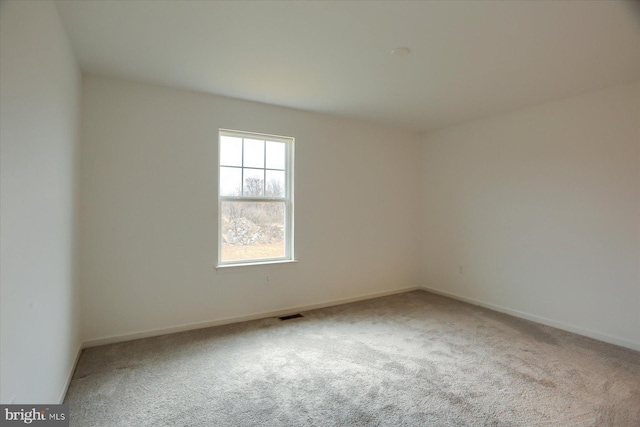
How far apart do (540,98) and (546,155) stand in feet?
2.06

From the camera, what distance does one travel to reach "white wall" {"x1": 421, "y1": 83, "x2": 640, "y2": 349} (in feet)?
9.95

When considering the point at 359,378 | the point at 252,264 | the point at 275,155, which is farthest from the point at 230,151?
the point at 359,378

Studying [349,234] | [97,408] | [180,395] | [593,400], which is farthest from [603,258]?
[97,408]

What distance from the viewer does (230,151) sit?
362 centimetres

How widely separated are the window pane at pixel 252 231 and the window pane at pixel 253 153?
47 centimetres

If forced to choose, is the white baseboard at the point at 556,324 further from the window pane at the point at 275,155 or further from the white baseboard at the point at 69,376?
the white baseboard at the point at 69,376

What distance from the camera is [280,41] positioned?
2.31 meters

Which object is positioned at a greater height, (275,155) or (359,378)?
(275,155)

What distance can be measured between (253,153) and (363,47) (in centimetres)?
185

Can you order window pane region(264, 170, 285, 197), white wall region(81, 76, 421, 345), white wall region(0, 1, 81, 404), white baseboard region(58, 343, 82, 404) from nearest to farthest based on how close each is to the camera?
white wall region(0, 1, 81, 404) → white baseboard region(58, 343, 82, 404) → white wall region(81, 76, 421, 345) → window pane region(264, 170, 285, 197)

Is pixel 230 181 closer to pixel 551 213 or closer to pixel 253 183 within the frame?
pixel 253 183

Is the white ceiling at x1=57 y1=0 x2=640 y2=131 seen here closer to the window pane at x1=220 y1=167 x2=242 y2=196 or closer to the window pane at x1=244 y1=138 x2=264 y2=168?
the window pane at x1=244 y1=138 x2=264 y2=168

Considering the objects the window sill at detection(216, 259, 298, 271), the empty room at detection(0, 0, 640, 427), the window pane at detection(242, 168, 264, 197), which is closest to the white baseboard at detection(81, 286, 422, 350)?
the empty room at detection(0, 0, 640, 427)

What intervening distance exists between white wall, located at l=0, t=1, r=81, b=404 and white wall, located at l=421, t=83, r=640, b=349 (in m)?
4.40
